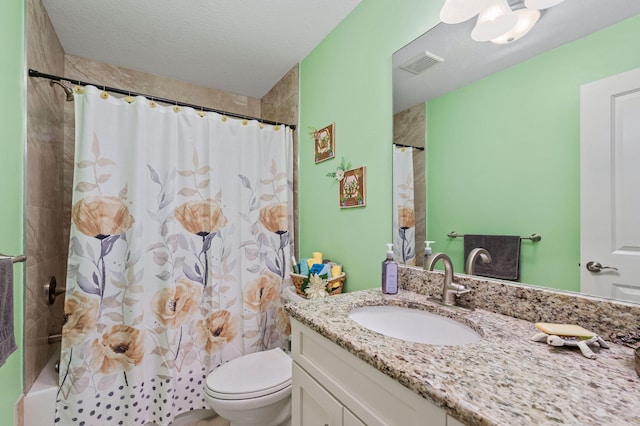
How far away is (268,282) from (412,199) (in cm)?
115

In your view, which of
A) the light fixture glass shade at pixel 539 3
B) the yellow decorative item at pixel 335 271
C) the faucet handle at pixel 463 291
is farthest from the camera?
the yellow decorative item at pixel 335 271

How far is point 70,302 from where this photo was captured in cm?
139

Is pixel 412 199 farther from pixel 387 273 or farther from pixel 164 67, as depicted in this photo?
pixel 164 67

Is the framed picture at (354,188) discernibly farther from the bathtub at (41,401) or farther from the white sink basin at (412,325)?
the bathtub at (41,401)

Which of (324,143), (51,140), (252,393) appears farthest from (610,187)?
(51,140)

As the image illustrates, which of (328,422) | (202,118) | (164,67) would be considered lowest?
(328,422)

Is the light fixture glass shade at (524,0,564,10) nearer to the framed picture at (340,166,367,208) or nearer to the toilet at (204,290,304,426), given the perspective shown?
the framed picture at (340,166,367,208)

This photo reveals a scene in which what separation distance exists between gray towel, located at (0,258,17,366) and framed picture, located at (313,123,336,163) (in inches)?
58.3

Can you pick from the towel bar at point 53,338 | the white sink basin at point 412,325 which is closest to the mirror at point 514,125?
the white sink basin at point 412,325

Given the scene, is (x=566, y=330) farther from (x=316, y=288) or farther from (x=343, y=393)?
(x=316, y=288)

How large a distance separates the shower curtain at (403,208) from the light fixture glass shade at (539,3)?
60 centimetres

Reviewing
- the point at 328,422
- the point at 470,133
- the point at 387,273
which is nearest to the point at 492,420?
the point at 328,422

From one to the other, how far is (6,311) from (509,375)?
4.69 feet

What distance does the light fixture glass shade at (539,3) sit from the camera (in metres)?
0.84
